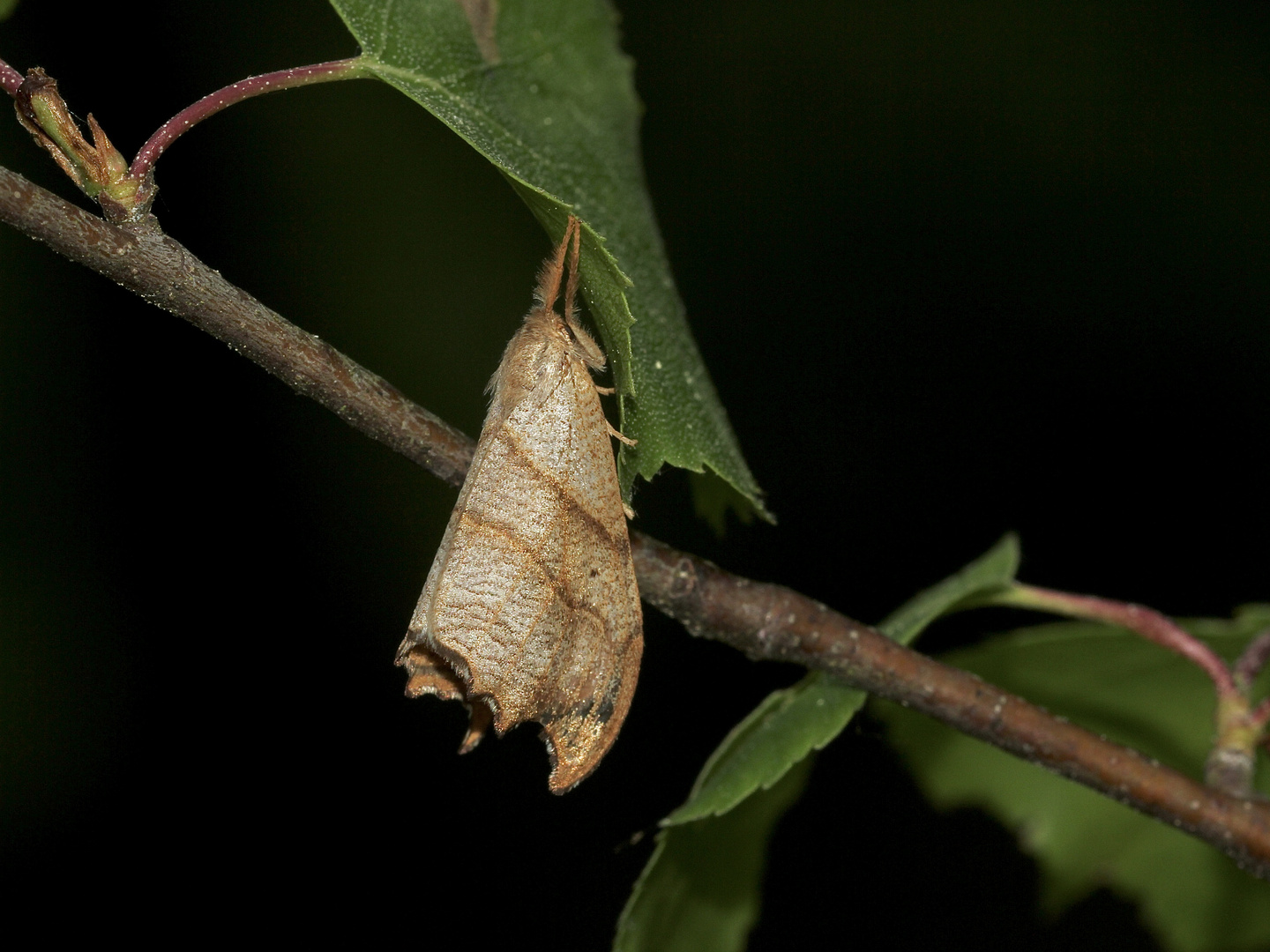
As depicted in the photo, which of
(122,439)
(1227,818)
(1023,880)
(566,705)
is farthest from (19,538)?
(1023,880)

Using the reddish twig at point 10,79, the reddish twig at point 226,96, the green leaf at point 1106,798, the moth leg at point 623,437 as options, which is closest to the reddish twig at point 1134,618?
the green leaf at point 1106,798

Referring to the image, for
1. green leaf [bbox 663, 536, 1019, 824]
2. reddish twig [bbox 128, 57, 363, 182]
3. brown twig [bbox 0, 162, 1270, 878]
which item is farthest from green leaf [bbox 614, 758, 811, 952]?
reddish twig [bbox 128, 57, 363, 182]

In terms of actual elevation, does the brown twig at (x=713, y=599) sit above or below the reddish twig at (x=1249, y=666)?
above

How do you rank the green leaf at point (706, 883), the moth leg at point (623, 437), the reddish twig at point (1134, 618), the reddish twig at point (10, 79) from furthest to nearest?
the reddish twig at point (1134, 618), the green leaf at point (706, 883), the moth leg at point (623, 437), the reddish twig at point (10, 79)

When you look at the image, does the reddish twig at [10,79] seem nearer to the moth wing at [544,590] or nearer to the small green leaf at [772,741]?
the moth wing at [544,590]

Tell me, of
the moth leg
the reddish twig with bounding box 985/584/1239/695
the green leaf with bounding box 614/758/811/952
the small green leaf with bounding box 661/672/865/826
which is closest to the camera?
the moth leg

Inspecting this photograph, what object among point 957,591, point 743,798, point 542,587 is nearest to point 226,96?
point 542,587

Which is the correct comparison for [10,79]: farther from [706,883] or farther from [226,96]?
[706,883]

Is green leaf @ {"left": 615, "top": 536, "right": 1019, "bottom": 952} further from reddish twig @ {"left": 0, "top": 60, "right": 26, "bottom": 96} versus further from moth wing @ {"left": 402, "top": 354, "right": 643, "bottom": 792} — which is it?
reddish twig @ {"left": 0, "top": 60, "right": 26, "bottom": 96}
